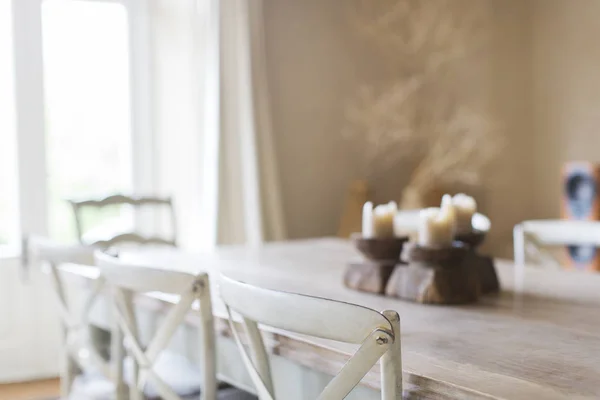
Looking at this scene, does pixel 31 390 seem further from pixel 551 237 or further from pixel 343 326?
pixel 343 326

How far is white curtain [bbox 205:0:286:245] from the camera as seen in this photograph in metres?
3.82

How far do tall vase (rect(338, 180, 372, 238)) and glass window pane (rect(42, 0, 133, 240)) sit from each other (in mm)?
1176

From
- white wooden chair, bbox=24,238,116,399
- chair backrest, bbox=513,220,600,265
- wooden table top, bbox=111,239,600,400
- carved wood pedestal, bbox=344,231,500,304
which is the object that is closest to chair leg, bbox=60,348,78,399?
white wooden chair, bbox=24,238,116,399

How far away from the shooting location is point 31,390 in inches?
136

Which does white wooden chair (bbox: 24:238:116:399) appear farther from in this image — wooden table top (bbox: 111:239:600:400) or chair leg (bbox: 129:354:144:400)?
wooden table top (bbox: 111:239:600:400)

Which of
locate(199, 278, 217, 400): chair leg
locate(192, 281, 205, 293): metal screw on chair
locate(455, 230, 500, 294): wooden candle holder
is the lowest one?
locate(199, 278, 217, 400): chair leg

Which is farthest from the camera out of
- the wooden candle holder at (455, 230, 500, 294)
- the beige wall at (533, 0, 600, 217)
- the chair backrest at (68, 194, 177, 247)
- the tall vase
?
the beige wall at (533, 0, 600, 217)

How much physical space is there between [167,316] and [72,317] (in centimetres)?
66

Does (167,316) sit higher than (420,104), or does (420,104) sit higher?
(420,104)

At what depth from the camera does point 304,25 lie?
426 centimetres

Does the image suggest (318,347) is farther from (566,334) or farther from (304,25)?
(304,25)

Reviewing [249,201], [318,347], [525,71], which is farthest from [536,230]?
[525,71]

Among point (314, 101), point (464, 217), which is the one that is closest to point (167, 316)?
point (464, 217)

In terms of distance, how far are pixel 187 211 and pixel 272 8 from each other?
1254mm
